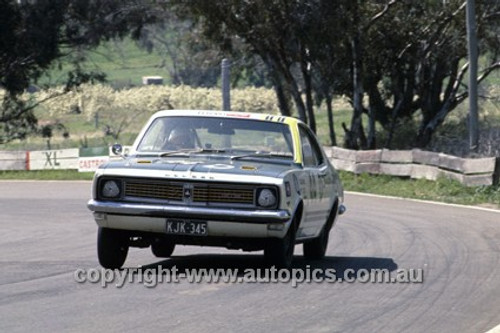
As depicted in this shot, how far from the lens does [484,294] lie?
35.6 feet

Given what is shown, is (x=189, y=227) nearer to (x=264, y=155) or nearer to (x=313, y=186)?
(x=264, y=155)

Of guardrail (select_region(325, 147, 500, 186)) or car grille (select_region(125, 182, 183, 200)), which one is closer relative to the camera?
car grille (select_region(125, 182, 183, 200))

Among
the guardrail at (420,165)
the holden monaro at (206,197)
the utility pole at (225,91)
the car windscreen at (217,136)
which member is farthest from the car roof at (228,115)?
the utility pole at (225,91)

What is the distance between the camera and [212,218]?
11250mm

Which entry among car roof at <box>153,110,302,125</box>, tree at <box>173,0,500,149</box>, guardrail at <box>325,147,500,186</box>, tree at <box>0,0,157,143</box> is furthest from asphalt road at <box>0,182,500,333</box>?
tree at <box>0,0,157,143</box>

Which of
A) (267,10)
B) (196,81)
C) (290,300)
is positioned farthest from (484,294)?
(196,81)

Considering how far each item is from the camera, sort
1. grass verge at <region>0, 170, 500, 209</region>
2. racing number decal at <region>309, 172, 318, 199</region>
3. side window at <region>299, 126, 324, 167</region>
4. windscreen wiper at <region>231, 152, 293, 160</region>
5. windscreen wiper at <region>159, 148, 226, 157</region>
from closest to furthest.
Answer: windscreen wiper at <region>231, 152, 293, 160</region>, windscreen wiper at <region>159, 148, 226, 157</region>, racing number decal at <region>309, 172, 318, 199</region>, side window at <region>299, 126, 324, 167</region>, grass verge at <region>0, 170, 500, 209</region>

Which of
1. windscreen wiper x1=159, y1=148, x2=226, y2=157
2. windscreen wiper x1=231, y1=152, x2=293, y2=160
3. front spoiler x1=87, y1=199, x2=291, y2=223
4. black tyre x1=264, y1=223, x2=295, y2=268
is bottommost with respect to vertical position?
black tyre x1=264, y1=223, x2=295, y2=268

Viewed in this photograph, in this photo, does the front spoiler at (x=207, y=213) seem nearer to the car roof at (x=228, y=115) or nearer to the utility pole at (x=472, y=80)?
the car roof at (x=228, y=115)

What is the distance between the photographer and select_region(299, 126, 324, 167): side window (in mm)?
13109

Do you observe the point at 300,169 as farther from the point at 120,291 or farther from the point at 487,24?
the point at 487,24

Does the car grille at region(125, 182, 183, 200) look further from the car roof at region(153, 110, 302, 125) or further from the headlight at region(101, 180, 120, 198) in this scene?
the car roof at region(153, 110, 302, 125)

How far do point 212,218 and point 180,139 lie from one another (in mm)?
1869

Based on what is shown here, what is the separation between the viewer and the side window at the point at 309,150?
43.0ft
